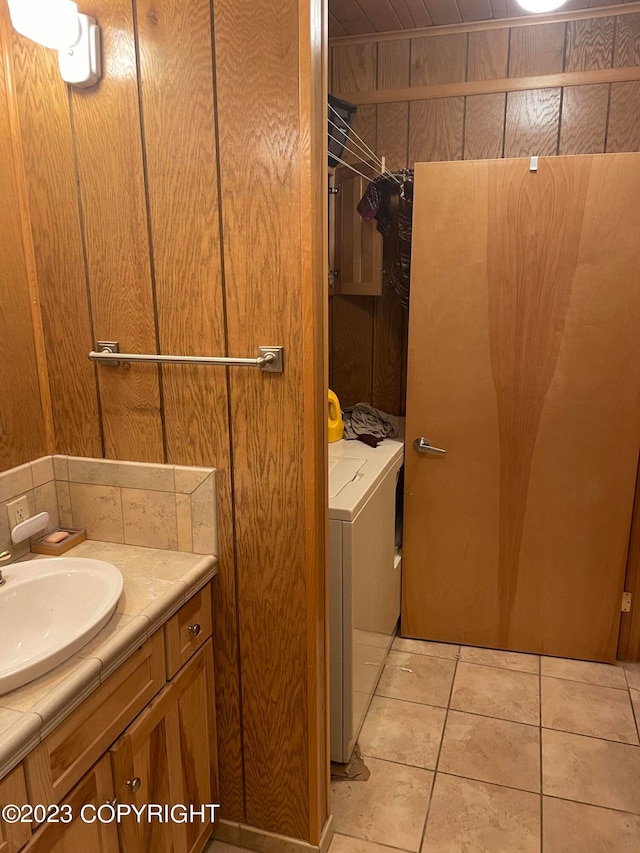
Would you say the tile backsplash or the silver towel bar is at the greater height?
the silver towel bar

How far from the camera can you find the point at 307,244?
1439mm

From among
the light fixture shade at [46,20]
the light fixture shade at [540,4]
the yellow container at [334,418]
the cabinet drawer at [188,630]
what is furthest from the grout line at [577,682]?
the light fixture shade at [46,20]

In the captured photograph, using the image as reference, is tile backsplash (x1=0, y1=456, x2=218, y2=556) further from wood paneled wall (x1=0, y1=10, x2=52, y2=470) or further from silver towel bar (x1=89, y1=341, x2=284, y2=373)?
silver towel bar (x1=89, y1=341, x2=284, y2=373)

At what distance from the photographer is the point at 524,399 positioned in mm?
Result: 2525

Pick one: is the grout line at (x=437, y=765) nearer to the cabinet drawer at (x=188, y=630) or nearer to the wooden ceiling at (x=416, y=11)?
the cabinet drawer at (x=188, y=630)

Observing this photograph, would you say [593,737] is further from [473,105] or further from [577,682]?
[473,105]

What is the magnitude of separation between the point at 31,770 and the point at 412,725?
1.59m

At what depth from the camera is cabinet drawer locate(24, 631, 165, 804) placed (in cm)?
110

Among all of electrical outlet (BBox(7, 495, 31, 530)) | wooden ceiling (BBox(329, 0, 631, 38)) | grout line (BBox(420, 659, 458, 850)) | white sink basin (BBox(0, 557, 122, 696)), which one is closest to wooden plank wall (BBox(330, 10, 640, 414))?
wooden ceiling (BBox(329, 0, 631, 38))

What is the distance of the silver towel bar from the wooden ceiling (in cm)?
183

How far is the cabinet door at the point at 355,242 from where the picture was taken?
2801mm

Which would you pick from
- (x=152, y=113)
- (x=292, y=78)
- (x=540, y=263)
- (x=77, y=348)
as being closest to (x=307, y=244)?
(x=292, y=78)

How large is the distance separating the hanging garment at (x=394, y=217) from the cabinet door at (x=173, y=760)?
1809mm

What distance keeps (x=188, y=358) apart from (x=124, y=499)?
458mm
